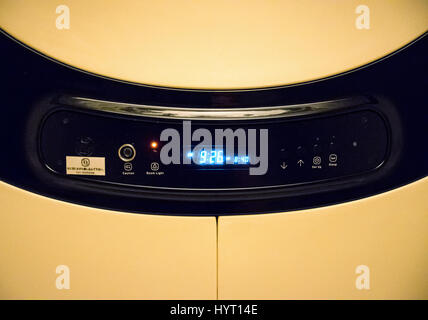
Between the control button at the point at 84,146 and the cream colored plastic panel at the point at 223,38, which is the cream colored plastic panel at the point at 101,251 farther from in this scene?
the cream colored plastic panel at the point at 223,38

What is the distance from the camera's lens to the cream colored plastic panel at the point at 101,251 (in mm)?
606

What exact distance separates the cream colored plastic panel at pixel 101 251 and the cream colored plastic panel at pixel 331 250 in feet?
0.15

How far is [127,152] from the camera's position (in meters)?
0.61

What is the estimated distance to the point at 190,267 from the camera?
0.61m

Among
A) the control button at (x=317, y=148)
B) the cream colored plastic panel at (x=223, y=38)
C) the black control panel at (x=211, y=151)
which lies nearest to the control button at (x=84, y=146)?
the black control panel at (x=211, y=151)

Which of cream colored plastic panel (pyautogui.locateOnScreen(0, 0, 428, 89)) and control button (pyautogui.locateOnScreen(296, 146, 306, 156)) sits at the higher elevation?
cream colored plastic panel (pyautogui.locateOnScreen(0, 0, 428, 89))

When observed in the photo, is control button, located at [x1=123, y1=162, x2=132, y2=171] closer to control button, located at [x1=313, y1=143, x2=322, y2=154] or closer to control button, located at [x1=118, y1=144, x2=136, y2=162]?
control button, located at [x1=118, y1=144, x2=136, y2=162]

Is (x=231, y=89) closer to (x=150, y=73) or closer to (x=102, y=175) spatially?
(x=150, y=73)

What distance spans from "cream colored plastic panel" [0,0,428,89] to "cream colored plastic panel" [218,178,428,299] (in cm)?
23

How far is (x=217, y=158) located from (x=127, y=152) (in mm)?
151

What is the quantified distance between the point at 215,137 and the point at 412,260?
1.29 ft

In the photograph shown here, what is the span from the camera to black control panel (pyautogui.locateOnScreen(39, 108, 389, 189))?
1.96ft

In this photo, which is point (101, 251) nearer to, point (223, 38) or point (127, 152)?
point (127, 152)

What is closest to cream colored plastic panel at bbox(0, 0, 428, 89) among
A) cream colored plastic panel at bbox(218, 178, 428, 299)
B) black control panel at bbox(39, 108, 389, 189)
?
black control panel at bbox(39, 108, 389, 189)
